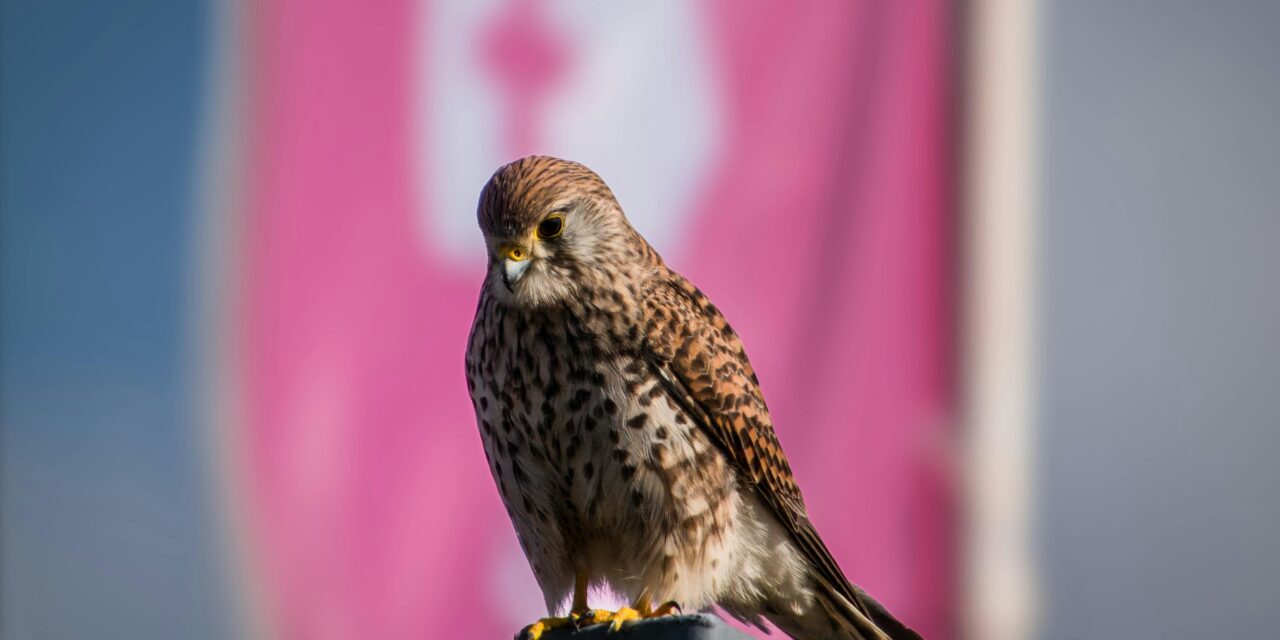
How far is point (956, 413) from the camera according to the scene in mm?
4012

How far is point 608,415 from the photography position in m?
1.73

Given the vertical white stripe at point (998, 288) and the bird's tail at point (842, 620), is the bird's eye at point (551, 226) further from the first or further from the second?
the vertical white stripe at point (998, 288)

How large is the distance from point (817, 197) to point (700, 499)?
2455 mm

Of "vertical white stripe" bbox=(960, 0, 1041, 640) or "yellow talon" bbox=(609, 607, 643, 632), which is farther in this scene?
"vertical white stripe" bbox=(960, 0, 1041, 640)

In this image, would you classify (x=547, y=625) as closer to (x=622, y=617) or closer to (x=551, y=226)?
(x=622, y=617)

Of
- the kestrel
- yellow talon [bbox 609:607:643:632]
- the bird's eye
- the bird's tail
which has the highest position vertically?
the bird's eye

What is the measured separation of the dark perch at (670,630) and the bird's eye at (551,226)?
1.98 ft

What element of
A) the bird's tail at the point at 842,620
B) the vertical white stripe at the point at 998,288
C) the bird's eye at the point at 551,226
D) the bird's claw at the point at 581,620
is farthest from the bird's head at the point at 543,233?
the vertical white stripe at the point at 998,288

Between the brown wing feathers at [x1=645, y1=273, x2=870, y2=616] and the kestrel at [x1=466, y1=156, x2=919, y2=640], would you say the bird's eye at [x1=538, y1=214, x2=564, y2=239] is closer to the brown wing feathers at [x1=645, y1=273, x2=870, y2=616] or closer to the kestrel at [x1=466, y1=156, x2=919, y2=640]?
the kestrel at [x1=466, y1=156, x2=919, y2=640]

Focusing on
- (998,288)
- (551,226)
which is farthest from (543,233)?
(998,288)

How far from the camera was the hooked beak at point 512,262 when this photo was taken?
1.72 metres

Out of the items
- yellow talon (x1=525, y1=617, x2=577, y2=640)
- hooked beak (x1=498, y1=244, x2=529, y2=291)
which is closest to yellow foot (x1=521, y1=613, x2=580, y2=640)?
yellow talon (x1=525, y1=617, x2=577, y2=640)

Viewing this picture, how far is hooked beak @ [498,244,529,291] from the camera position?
1720mm

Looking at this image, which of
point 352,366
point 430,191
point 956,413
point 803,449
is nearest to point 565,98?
point 430,191
